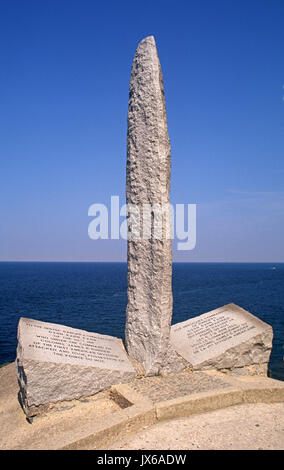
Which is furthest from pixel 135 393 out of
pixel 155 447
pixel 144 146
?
pixel 144 146

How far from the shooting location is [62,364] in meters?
5.81

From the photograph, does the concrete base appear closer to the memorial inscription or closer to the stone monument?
the stone monument

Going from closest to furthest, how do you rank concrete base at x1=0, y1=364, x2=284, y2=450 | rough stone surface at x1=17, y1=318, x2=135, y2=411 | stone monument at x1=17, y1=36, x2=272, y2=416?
1. concrete base at x1=0, y1=364, x2=284, y2=450
2. rough stone surface at x1=17, y1=318, x2=135, y2=411
3. stone monument at x1=17, y1=36, x2=272, y2=416

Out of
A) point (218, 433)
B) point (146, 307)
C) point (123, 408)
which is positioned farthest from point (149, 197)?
point (218, 433)

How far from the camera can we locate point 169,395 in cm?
578

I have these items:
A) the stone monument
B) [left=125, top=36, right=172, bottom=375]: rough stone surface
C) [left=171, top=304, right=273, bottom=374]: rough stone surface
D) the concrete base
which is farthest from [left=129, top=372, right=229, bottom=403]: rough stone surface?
[left=171, top=304, right=273, bottom=374]: rough stone surface

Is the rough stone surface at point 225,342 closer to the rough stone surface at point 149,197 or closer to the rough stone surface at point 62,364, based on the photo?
the rough stone surface at point 149,197

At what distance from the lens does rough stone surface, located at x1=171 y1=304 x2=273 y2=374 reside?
23.5 ft

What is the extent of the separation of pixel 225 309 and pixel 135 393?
11.1 ft

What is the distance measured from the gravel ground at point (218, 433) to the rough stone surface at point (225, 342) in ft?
5.36

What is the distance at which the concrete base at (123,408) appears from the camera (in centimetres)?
464

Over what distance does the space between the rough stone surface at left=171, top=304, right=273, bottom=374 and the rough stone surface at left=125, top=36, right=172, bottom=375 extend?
0.72 m

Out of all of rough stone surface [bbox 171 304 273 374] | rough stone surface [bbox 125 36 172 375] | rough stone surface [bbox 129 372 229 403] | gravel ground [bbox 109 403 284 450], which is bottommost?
gravel ground [bbox 109 403 284 450]

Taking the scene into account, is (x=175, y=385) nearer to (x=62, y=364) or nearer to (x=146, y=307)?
(x=146, y=307)
